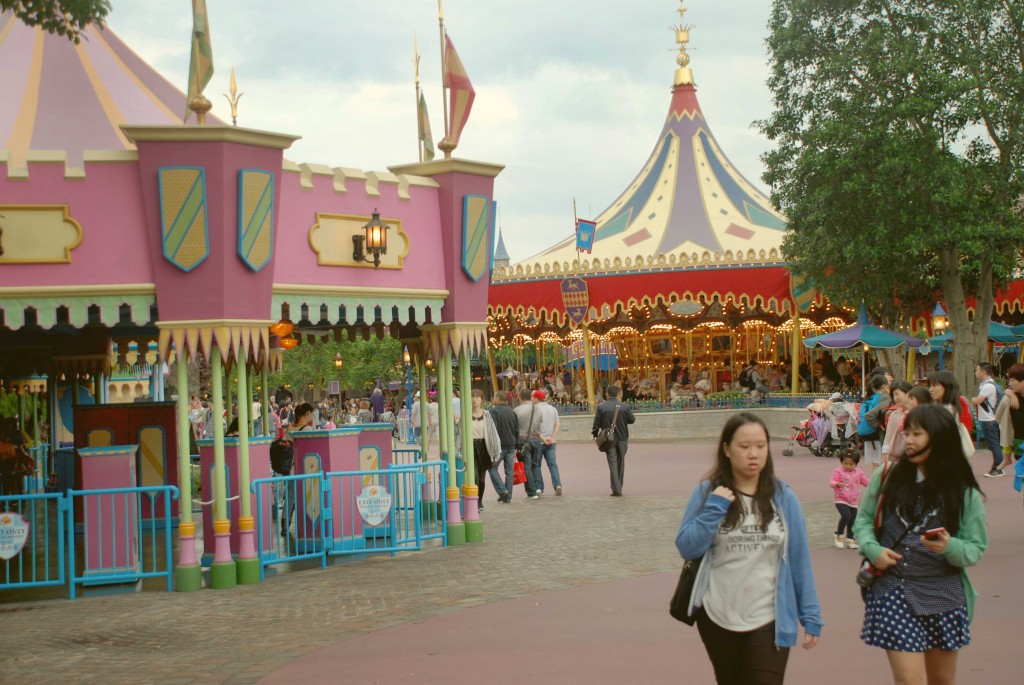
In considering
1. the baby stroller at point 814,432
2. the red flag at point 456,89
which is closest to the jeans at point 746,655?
the red flag at point 456,89

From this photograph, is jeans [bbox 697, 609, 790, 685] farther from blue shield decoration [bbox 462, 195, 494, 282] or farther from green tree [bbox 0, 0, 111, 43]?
blue shield decoration [bbox 462, 195, 494, 282]

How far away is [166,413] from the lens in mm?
15062

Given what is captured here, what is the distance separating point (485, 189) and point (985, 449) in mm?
13748

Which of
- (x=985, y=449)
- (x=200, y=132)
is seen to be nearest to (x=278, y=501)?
(x=200, y=132)

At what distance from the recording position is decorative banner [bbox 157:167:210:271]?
11.0 meters

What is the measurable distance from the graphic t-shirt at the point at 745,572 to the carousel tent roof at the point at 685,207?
2788 cm

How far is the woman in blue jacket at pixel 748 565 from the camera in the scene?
4.59m

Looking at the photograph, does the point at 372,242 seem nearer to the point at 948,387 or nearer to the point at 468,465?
the point at 468,465

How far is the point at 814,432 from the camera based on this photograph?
76.4 feet

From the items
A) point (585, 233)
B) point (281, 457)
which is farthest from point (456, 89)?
point (585, 233)

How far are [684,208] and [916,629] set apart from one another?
31097 millimetres

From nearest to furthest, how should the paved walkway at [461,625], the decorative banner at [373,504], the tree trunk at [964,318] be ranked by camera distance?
1. the paved walkway at [461,625]
2. the decorative banner at [373,504]
3. the tree trunk at [964,318]

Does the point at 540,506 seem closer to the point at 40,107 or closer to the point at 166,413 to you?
the point at 166,413

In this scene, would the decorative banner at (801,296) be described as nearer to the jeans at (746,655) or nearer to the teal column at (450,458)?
the teal column at (450,458)
